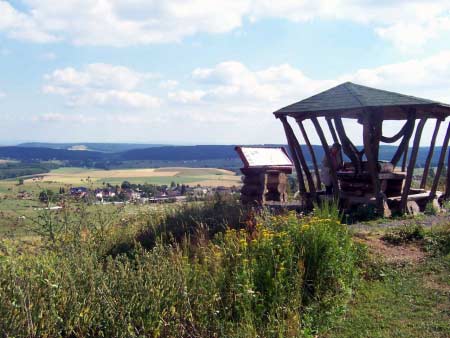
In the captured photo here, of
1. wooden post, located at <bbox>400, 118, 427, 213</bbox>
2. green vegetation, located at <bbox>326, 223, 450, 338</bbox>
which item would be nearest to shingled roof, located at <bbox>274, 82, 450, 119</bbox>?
wooden post, located at <bbox>400, 118, 427, 213</bbox>

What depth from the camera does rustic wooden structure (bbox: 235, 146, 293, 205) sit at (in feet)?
42.0

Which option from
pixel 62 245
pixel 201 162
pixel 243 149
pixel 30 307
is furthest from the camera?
pixel 201 162

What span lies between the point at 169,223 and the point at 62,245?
377cm

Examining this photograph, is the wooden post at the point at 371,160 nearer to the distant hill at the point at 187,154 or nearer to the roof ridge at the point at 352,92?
the roof ridge at the point at 352,92

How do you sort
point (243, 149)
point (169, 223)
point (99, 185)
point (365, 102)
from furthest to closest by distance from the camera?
point (243, 149), point (365, 102), point (99, 185), point (169, 223)

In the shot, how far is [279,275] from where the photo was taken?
5633mm

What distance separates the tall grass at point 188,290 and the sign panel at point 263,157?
5797 mm

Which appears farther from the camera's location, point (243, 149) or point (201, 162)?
point (201, 162)

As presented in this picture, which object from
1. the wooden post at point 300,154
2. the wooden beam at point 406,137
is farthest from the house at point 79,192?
the wooden beam at point 406,137

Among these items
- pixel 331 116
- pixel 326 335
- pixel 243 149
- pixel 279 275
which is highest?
pixel 331 116

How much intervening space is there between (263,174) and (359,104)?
2.89m

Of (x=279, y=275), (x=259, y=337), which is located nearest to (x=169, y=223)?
(x=279, y=275)

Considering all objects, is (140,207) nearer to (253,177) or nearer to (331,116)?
(253,177)

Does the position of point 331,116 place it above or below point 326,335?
above
